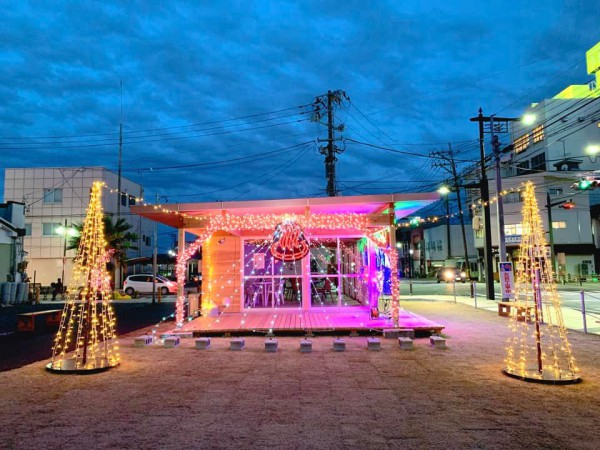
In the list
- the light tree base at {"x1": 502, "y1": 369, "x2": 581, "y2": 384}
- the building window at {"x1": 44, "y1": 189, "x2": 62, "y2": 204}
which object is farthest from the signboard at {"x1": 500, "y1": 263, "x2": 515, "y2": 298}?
the building window at {"x1": 44, "y1": 189, "x2": 62, "y2": 204}

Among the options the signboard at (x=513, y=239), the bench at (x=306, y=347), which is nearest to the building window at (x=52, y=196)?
the bench at (x=306, y=347)

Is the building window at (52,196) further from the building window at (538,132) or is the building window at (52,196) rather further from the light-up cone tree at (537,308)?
the light-up cone tree at (537,308)

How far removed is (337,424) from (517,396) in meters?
2.41

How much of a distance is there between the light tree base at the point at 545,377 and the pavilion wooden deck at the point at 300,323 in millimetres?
3724

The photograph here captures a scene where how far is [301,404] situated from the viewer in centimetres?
491

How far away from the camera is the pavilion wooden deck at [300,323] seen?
10078mm

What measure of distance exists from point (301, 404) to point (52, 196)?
34146 mm

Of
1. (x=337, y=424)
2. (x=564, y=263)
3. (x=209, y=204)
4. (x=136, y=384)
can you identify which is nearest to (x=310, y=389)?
(x=337, y=424)

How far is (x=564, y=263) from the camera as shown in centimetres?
3456

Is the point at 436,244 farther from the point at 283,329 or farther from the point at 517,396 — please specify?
the point at 517,396

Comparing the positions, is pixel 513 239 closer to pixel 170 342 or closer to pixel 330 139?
pixel 330 139

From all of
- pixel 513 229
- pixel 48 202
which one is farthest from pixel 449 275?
pixel 48 202

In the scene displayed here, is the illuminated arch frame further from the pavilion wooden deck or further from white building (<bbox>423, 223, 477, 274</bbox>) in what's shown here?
white building (<bbox>423, 223, 477, 274</bbox>)


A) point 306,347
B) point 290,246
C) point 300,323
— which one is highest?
point 290,246
